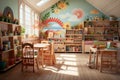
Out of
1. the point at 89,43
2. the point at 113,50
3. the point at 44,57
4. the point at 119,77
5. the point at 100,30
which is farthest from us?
the point at 100,30

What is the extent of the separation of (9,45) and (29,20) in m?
2.96

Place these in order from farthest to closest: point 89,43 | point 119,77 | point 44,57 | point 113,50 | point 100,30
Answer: point 100,30, point 89,43, point 44,57, point 113,50, point 119,77

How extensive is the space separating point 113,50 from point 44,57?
98.3 inches

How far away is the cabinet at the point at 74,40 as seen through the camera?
930 centimetres

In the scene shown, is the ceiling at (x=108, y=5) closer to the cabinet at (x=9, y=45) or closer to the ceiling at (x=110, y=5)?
the ceiling at (x=110, y=5)

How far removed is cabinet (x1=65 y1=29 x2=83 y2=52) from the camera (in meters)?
9.30

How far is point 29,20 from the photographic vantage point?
26.3 ft

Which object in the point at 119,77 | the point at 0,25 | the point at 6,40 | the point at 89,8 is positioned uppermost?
the point at 89,8

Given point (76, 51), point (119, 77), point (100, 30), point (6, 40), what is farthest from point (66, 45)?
point (119, 77)

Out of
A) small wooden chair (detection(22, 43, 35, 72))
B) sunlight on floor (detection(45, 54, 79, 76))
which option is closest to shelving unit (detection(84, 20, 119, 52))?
sunlight on floor (detection(45, 54, 79, 76))

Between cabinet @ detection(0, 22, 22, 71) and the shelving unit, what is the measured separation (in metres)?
4.53

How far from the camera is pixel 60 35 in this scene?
946 cm

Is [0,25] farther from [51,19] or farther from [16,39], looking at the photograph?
[51,19]

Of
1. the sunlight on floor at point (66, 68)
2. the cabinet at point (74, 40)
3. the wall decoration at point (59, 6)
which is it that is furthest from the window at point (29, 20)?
the sunlight on floor at point (66, 68)
